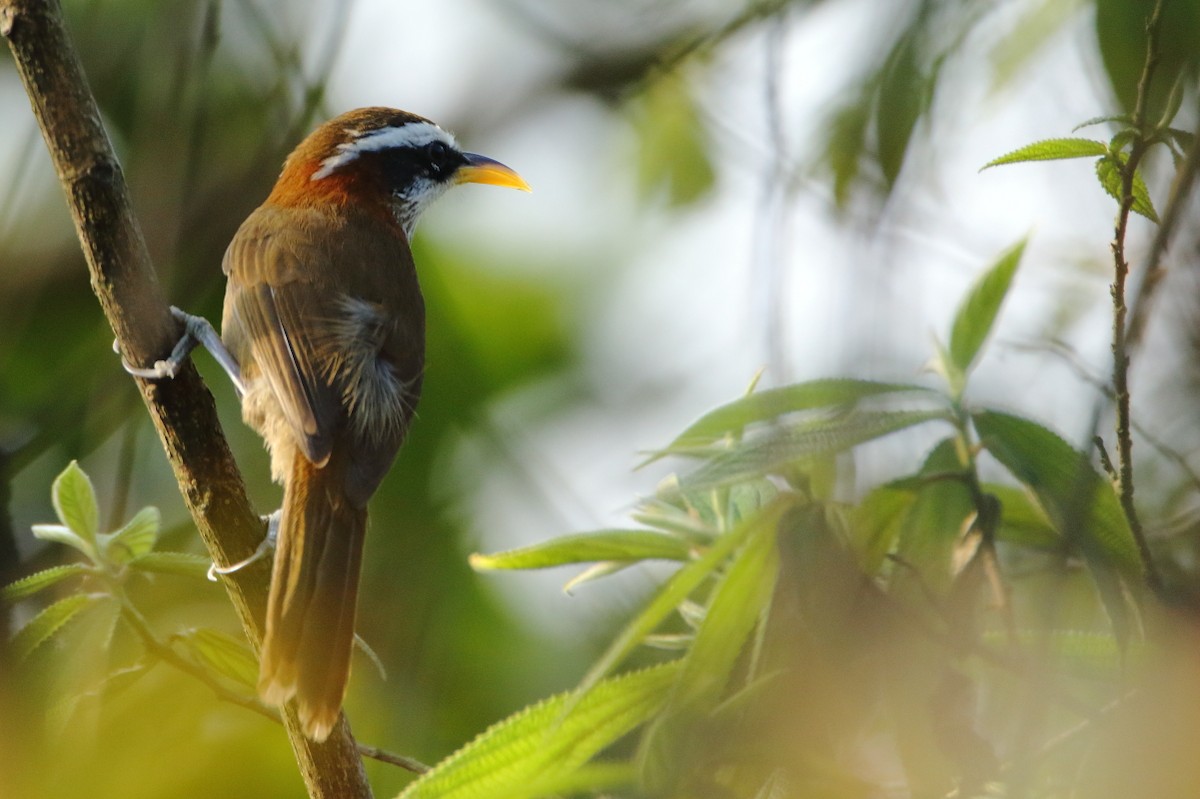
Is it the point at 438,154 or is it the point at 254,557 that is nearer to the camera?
the point at 254,557

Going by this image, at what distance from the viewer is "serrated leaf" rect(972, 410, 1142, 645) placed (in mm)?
1386

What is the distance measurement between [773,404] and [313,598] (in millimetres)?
1319

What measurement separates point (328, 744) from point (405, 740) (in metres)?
1.23

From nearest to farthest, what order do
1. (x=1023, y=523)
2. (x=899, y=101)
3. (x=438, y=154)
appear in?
1. (x=1023, y=523)
2. (x=899, y=101)
3. (x=438, y=154)

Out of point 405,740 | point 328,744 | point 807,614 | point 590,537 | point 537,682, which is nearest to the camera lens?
point 807,614

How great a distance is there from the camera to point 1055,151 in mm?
1610

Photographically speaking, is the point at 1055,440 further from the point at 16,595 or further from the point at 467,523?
the point at 467,523

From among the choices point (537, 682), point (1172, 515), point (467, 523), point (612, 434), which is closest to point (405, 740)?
point (537, 682)

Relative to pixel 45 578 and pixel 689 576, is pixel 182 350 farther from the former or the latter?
pixel 689 576

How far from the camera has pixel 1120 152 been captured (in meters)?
1.56

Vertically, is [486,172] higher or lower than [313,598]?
higher

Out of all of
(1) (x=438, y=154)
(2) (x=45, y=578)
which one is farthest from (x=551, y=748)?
(1) (x=438, y=154)

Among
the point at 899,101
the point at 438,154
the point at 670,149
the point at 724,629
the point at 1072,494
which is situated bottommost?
Result: the point at 724,629

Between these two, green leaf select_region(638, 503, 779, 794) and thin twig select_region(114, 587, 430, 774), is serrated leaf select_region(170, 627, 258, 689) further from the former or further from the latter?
green leaf select_region(638, 503, 779, 794)
